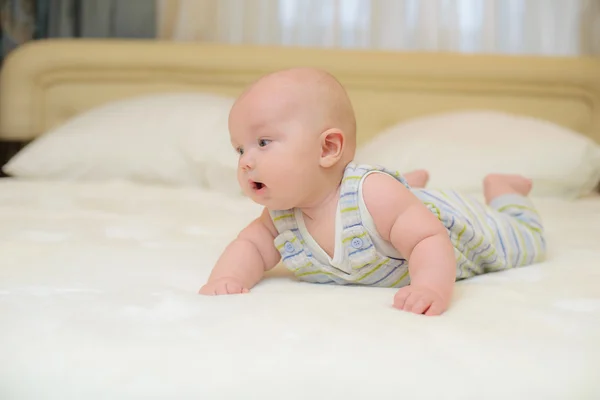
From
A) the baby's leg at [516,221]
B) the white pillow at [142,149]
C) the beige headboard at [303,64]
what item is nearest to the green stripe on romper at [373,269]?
the baby's leg at [516,221]

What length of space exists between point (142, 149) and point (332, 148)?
129cm

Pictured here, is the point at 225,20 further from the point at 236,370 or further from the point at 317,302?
the point at 236,370

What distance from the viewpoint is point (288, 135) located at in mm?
953

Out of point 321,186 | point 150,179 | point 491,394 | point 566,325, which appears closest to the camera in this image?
point 491,394

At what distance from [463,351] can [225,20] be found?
7.42ft

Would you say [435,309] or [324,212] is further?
[324,212]

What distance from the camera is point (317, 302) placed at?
0.88 m

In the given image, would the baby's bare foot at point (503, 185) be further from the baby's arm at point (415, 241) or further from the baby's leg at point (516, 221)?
the baby's arm at point (415, 241)

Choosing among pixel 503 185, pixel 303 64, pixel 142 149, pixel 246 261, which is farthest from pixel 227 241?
pixel 303 64

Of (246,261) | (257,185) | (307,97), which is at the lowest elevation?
(246,261)

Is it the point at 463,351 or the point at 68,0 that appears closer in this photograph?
the point at 463,351

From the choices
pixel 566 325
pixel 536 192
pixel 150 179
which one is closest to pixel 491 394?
pixel 566 325

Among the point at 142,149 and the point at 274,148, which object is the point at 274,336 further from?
the point at 142,149

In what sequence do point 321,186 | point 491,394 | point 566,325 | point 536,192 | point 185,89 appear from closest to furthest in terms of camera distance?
point 491,394, point 566,325, point 321,186, point 536,192, point 185,89
